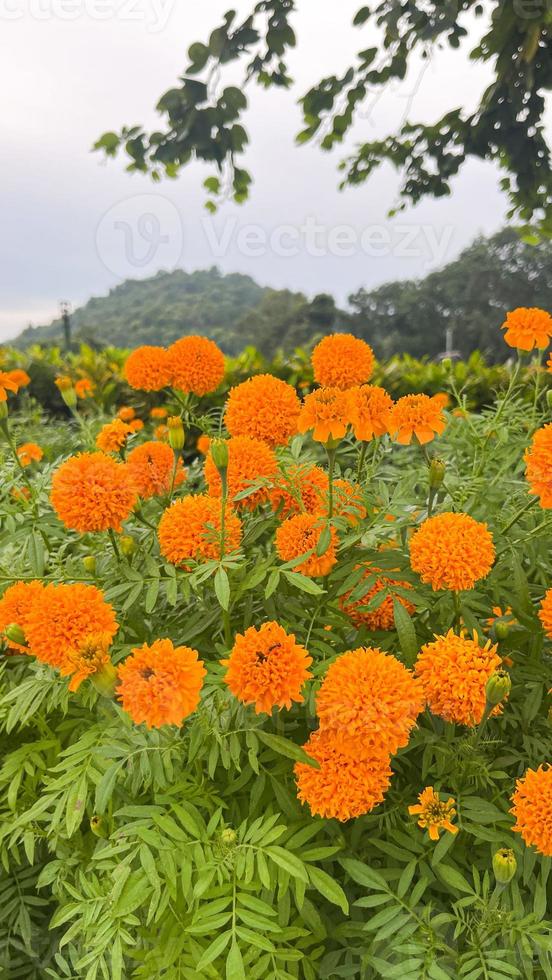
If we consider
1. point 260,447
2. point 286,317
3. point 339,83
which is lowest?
point 286,317

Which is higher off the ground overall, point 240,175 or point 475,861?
point 240,175

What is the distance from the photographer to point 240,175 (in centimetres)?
473

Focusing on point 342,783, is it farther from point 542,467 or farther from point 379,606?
point 542,467

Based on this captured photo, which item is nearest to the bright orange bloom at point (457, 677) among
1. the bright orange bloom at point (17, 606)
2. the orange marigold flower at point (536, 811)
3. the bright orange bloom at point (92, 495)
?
the orange marigold flower at point (536, 811)

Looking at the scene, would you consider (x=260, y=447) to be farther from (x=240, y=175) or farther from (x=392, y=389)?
(x=392, y=389)

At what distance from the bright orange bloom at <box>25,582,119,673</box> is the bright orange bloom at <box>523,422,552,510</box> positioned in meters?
0.76

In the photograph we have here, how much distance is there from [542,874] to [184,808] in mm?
592

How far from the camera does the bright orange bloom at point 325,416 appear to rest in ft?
3.98

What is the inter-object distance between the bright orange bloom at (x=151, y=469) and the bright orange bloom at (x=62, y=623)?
0.32 m

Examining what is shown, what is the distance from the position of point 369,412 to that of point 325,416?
116 millimetres

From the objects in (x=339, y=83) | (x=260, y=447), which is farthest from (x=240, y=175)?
(x=260, y=447)

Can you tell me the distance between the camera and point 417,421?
1353mm

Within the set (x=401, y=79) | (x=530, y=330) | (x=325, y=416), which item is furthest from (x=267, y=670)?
(x=401, y=79)

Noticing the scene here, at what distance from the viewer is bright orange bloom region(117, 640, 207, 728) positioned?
3.15ft
